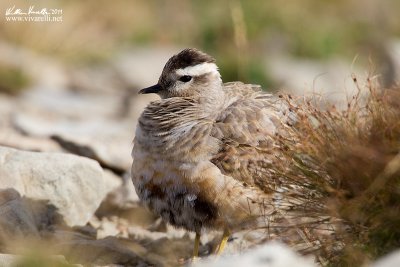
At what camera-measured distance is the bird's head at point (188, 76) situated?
795cm

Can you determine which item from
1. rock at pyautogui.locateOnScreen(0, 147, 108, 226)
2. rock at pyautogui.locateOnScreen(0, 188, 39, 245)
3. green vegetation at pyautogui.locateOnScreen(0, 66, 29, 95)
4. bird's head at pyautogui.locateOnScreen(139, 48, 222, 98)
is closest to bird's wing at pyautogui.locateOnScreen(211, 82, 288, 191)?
bird's head at pyautogui.locateOnScreen(139, 48, 222, 98)

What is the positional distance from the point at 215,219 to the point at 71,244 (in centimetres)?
128

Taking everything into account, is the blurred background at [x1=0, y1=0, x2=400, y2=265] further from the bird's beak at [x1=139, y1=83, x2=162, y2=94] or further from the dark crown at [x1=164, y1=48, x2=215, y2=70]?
the dark crown at [x1=164, y1=48, x2=215, y2=70]

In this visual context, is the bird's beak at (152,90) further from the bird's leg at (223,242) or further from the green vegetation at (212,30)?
the green vegetation at (212,30)

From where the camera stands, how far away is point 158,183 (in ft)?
23.8

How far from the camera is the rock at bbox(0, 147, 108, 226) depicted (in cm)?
795

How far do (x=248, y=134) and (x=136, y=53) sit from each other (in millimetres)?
9720

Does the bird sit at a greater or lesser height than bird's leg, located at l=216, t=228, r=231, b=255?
greater

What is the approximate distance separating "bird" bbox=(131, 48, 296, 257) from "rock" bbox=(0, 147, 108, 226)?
33.9 inches

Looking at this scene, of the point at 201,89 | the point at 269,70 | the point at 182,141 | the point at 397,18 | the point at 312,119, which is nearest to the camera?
the point at 312,119

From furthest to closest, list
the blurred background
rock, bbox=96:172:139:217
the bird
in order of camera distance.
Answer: the blurred background
rock, bbox=96:172:139:217
the bird

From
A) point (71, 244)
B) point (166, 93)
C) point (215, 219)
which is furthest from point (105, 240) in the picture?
point (166, 93)

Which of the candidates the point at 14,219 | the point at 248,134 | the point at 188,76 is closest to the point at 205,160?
the point at 248,134

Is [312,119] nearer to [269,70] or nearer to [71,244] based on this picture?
[71,244]
